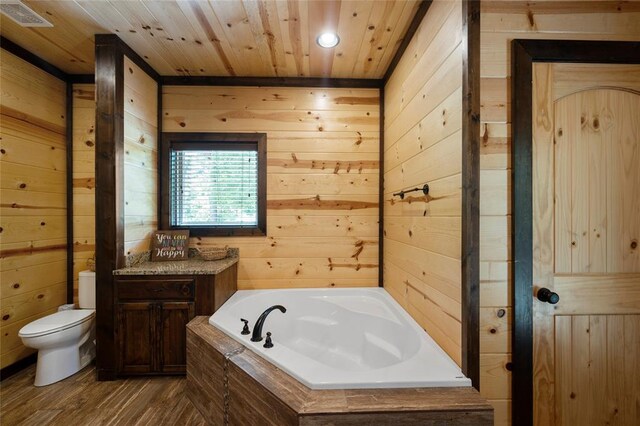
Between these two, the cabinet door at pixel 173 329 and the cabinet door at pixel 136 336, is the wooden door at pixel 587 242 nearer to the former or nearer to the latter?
the cabinet door at pixel 173 329

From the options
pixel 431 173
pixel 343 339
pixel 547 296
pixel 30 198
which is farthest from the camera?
pixel 30 198

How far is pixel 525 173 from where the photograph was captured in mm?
1129

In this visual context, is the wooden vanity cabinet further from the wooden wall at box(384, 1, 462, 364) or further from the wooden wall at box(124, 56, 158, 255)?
the wooden wall at box(384, 1, 462, 364)

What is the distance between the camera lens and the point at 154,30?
183 cm

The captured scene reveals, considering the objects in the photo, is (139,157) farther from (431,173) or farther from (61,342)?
(431,173)

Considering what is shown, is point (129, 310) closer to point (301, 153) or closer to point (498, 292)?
point (301, 153)

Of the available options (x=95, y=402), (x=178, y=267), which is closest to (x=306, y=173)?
(x=178, y=267)

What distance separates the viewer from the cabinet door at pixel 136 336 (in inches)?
74.9

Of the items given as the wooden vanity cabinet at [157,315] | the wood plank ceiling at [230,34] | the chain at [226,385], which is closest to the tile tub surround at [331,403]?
the chain at [226,385]

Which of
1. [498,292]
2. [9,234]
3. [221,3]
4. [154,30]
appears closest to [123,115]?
[154,30]

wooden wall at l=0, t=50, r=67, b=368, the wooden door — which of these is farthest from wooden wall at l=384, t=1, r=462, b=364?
wooden wall at l=0, t=50, r=67, b=368

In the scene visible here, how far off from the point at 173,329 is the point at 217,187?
126cm

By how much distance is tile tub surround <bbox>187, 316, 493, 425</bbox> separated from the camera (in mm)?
953

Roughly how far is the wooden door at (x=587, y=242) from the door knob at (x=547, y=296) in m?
0.02
